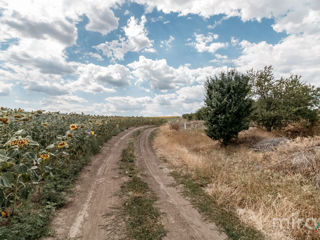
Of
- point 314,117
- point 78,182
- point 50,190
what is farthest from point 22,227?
point 314,117

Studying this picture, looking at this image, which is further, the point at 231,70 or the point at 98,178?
the point at 231,70

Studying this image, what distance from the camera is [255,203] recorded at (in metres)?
4.56

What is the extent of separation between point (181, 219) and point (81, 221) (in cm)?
243

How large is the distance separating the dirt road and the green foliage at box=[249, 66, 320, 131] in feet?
33.7

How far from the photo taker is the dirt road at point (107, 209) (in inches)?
143

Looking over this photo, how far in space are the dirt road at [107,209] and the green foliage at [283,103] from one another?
10259 mm

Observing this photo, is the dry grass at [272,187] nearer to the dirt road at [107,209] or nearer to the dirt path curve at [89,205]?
the dirt road at [107,209]

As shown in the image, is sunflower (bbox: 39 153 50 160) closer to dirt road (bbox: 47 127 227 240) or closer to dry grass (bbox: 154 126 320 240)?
dirt road (bbox: 47 127 227 240)

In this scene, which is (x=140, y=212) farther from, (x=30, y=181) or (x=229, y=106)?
(x=229, y=106)

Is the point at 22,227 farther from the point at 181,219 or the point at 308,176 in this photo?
the point at 308,176

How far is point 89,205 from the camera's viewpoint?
15.4ft

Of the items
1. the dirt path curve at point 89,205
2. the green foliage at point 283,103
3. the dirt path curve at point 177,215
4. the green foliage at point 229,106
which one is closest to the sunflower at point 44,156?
the dirt path curve at point 89,205

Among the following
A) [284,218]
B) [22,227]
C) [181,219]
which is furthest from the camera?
[181,219]

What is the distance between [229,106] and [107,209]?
907 centimetres
